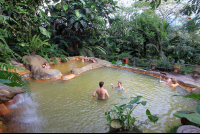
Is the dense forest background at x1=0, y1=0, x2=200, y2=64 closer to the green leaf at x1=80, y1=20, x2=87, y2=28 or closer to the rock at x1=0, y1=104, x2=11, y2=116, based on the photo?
the green leaf at x1=80, y1=20, x2=87, y2=28

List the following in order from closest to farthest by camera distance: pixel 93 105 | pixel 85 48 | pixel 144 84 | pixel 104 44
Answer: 1. pixel 93 105
2. pixel 144 84
3. pixel 85 48
4. pixel 104 44

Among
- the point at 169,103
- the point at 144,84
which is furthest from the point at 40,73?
the point at 169,103

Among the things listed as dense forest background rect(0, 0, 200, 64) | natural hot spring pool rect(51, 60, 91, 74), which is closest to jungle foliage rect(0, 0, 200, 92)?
dense forest background rect(0, 0, 200, 64)

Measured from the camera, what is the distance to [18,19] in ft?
22.2

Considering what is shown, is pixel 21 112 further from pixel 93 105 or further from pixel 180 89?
pixel 180 89

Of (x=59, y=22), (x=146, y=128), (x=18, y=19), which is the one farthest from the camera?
(x=59, y=22)

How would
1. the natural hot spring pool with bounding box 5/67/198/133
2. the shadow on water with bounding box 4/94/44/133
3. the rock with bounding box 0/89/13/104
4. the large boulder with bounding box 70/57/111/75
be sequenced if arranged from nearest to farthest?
the shadow on water with bounding box 4/94/44/133, the natural hot spring pool with bounding box 5/67/198/133, the rock with bounding box 0/89/13/104, the large boulder with bounding box 70/57/111/75

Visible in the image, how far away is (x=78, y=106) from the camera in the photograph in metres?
3.93

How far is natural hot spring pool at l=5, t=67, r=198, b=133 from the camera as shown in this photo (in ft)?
9.52

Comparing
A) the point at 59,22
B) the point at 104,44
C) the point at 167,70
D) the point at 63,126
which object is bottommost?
the point at 63,126

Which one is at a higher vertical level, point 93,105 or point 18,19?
point 18,19

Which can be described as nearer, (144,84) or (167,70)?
(144,84)

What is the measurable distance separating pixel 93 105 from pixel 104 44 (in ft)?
Result: 35.1

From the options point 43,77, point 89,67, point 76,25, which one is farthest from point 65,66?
point 76,25
